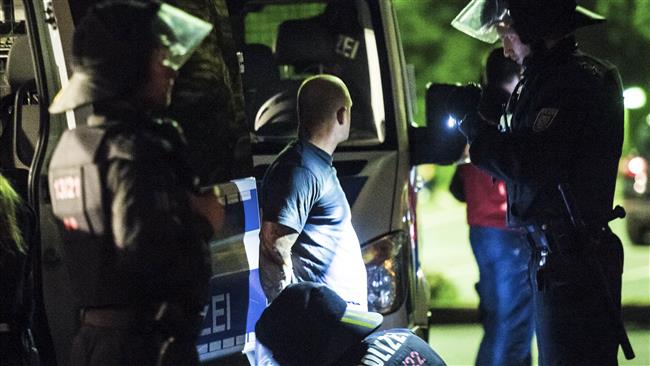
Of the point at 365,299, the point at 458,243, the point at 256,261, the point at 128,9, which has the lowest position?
the point at 458,243

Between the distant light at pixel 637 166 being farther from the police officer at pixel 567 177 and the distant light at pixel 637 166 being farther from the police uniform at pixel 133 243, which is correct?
the police uniform at pixel 133 243

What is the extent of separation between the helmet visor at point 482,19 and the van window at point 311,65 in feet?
3.82

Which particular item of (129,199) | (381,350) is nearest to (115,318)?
(129,199)

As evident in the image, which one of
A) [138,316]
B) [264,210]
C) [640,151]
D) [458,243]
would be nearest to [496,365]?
[264,210]

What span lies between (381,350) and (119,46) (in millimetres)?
1609

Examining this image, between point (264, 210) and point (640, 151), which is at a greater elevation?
point (264, 210)

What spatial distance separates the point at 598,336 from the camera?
182 inches

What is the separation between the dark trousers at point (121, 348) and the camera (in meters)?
3.58

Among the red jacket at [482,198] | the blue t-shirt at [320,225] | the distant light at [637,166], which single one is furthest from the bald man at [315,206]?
the distant light at [637,166]

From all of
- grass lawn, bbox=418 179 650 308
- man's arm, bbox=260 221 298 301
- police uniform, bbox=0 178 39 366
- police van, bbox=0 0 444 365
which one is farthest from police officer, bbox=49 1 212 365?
grass lawn, bbox=418 179 650 308

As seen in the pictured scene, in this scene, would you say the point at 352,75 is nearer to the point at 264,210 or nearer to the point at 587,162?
the point at 264,210

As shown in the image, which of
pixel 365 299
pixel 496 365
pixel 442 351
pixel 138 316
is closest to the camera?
pixel 138 316

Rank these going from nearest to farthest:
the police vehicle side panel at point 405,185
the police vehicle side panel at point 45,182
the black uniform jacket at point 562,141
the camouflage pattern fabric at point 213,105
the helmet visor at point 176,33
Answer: the helmet visor at point 176,33
the police vehicle side panel at point 45,182
the camouflage pattern fabric at point 213,105
the black uniform jacket at point 562,141
the police vehicle side panel at point 405,185

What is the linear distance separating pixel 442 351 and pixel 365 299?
3833 millimetres
